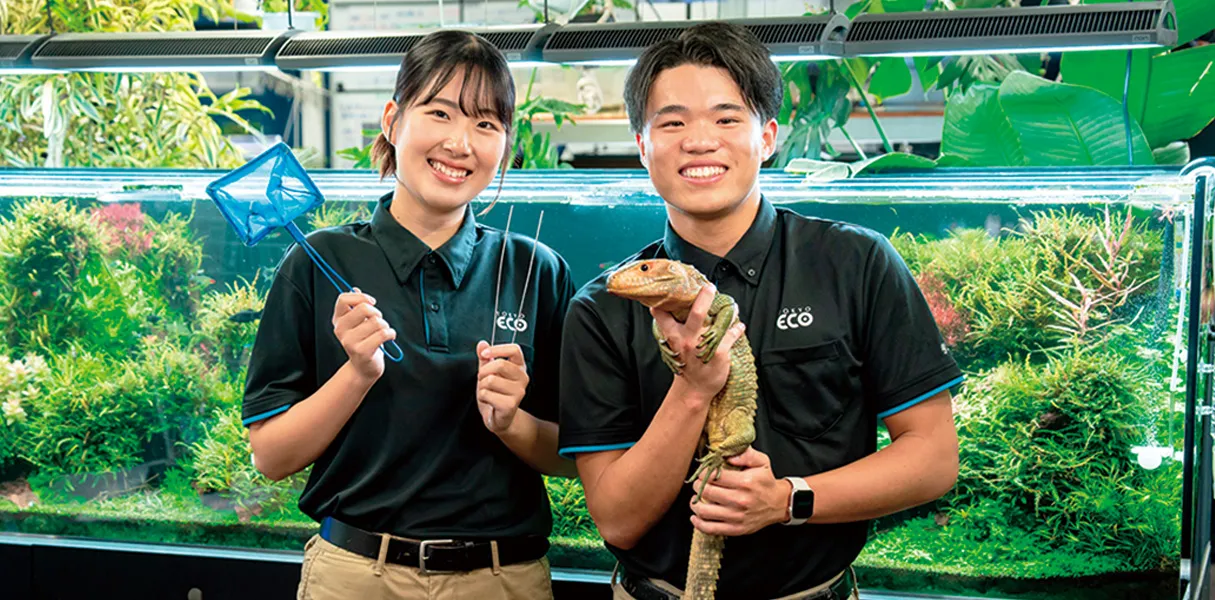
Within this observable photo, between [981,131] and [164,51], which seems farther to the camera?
[164,51]

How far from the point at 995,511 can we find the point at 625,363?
1.04 meters

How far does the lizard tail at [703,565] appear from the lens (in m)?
1.43

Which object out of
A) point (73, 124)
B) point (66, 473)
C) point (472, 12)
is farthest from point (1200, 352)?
point (472, 12)

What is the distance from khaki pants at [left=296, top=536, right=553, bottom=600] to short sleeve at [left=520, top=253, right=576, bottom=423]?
0.25 meters

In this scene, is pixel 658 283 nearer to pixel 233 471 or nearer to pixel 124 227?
pixel 233 471

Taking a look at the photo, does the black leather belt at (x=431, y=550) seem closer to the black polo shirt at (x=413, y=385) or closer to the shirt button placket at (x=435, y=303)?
the black polo shirt at (x=413, y=385)

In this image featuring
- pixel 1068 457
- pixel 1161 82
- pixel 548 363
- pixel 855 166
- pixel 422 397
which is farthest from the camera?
pixel 1161 82

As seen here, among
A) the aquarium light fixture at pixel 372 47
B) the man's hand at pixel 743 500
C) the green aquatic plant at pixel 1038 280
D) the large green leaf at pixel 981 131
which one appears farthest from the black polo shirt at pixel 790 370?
the aquarium light fixture at pixel 372 47

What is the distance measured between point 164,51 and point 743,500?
210cm

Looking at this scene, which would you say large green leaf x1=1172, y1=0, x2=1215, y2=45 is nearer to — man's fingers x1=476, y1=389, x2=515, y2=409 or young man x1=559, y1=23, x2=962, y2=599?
young man x1=559, y1=23, x2=962, y2=599

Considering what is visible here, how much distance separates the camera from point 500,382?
1.60 m

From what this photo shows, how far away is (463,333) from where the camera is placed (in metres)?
1.77

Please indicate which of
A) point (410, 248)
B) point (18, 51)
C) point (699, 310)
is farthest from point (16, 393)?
point (699, 310)

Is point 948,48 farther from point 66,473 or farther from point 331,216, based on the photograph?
point 66,473
